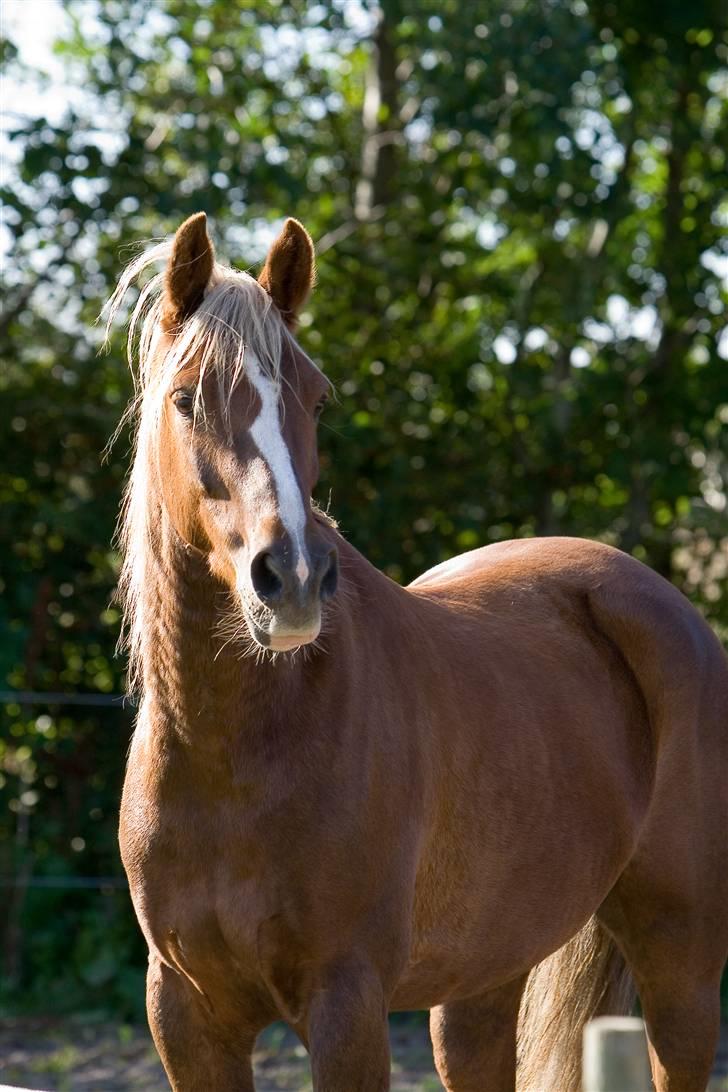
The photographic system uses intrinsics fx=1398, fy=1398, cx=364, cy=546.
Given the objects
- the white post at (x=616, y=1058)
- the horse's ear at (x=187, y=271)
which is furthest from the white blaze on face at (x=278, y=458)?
the white post at (x=616, y=1058)

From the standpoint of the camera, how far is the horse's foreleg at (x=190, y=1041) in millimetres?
2668

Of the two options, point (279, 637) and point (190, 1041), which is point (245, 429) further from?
point (190, 1041)

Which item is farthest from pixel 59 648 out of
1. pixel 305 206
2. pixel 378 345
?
pixel 305 206

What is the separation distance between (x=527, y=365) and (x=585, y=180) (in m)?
1.08

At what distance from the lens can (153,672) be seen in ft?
8.75

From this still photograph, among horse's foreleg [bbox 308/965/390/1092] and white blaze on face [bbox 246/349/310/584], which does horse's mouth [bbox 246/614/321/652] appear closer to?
white blaze on face [bbox 246/349/310/584]

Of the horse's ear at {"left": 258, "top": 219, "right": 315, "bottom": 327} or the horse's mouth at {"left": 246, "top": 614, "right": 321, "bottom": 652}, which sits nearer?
the horse's mouth at {"left": 246, "top": 614, "right": 321, "bottom": 652}

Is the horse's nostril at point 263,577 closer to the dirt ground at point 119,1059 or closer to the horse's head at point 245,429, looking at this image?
the horse's head at point 245,429

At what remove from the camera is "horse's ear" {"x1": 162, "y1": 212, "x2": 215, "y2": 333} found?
2.56m

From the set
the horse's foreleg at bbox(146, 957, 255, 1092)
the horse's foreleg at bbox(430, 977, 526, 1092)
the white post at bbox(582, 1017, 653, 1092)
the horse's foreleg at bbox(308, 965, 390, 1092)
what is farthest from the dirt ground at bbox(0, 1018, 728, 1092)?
the white post at bbox(582, 1017, 653, 1092)

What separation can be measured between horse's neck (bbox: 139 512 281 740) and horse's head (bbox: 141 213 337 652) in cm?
7

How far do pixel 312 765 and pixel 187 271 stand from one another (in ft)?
3.08

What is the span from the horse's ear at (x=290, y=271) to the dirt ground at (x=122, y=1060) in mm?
3991

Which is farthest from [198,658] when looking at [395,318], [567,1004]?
[395,318]
